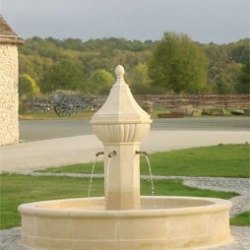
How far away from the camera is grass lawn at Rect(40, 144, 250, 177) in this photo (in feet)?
68.7

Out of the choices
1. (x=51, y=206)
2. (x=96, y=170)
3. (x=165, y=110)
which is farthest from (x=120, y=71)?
(x=165, y=110)

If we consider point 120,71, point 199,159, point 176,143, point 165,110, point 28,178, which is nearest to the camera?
point 120,71

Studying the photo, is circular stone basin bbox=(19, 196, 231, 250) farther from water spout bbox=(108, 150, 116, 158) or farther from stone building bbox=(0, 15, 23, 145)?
stone building bbox=(0, 15, 23, 145)

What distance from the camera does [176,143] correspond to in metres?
31.2

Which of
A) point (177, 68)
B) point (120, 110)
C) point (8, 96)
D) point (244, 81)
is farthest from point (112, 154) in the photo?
point (177, 68)

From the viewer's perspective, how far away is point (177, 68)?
86.3 meters

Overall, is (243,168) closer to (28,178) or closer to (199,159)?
(199,159)

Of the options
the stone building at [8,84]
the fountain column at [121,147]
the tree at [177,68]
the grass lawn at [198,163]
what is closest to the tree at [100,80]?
the tree at [177,68]

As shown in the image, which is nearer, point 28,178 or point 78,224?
point 78,224

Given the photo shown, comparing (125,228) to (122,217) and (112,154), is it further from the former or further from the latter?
(112,154)

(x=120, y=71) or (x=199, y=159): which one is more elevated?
(x=120, y=71)

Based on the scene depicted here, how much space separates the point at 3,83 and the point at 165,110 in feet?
130

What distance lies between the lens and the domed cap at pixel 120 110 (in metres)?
10.9

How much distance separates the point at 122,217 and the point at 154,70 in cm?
7674
